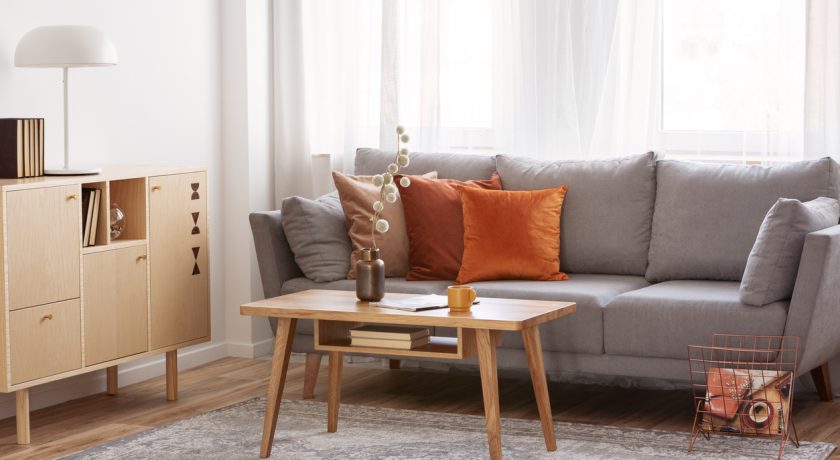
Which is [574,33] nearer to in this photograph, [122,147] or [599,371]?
[599,371]

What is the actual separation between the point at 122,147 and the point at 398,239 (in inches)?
45.8

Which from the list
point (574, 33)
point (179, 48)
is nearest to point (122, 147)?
point (179, 48)

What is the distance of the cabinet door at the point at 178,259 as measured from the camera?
4148mm

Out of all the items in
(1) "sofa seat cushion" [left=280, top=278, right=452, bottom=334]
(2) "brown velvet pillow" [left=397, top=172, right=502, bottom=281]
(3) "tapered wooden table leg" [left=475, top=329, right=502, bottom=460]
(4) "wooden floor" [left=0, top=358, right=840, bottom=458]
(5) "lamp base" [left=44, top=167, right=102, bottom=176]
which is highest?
(5) "lamp base" [left=44, top=167, right=102, bottom=176]

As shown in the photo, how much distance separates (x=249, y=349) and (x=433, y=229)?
1.25 m

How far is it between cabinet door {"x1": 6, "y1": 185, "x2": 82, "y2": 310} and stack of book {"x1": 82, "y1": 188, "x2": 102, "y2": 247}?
0.08m

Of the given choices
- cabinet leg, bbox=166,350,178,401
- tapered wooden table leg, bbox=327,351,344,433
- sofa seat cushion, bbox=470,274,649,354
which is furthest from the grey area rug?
cabinet leg, bbox=166,350,178,401

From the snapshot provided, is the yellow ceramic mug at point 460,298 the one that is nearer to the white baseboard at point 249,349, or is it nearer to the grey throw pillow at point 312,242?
the grey throw pillow at point 312,242

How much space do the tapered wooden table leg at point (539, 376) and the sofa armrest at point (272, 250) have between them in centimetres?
128

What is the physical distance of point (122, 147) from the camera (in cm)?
454

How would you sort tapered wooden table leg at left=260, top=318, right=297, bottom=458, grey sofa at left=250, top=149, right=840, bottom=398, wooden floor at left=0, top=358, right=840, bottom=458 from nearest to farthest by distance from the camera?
tapered wooden table leg at left=260, top=318, right=297, bottom=458
grey sofa at left=250, top=149, right=840, bottom=398
wooden floor at left=0, top=358, right=840, bottom=458

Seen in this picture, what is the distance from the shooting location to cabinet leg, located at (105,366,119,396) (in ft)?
14.4

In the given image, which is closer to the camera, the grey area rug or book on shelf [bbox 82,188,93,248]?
the grey area rug

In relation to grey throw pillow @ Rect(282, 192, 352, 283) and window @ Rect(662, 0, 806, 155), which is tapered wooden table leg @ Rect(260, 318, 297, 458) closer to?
grey throw pillow @ Rect(282, 192, 352, 283)
